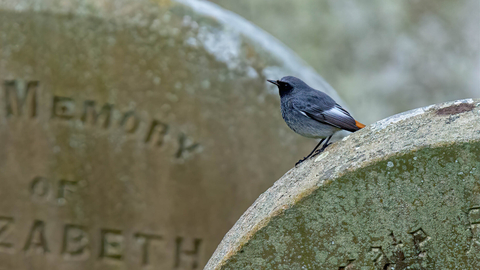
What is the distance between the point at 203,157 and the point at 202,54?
1.64 feet

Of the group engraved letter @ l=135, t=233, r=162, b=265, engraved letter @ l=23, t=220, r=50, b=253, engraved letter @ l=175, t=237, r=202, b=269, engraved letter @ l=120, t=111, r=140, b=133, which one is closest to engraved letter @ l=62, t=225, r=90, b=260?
engraved letter @ l=23, t=220, r=50, b=253

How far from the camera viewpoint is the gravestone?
2.30m

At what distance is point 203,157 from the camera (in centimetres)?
236

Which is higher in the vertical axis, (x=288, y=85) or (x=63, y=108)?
(x=63, y=108)

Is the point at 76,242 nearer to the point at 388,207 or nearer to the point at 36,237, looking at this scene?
the point at 36,237

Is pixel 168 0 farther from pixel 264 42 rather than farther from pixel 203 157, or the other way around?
pixel 203 157

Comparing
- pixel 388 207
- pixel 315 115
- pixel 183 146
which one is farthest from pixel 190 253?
pixel 388 207

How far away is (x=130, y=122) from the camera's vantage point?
7.70 ft

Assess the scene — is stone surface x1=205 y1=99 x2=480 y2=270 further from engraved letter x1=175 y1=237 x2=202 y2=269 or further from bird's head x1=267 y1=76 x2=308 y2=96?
engraved letter x1=175 y1=237 x2=202 y2=269

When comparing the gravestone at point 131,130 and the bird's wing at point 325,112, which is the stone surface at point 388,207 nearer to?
the bird's wing at point 325,112

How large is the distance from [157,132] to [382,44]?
16.7 ft

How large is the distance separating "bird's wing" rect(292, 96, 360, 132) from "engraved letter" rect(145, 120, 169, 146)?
3.46 feet

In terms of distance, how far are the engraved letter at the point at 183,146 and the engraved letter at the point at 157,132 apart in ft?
0.27

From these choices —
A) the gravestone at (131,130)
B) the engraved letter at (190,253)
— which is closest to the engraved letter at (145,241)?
the gravestone at (131,130)
